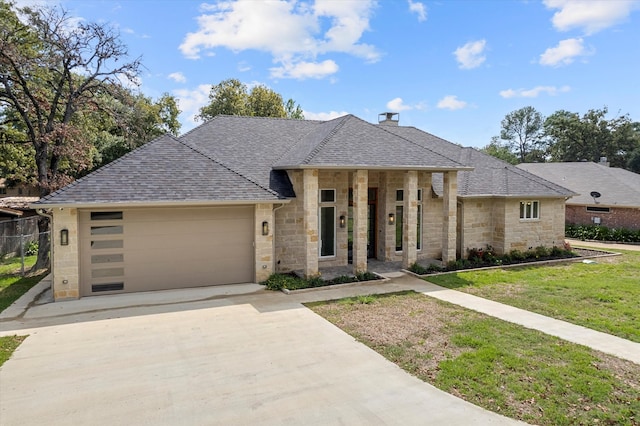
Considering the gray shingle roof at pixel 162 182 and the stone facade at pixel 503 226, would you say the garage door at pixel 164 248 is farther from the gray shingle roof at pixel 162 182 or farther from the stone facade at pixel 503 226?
the stone facade at pixel 503 226

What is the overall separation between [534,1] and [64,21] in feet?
52.4

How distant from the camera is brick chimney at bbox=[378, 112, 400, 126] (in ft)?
65.3

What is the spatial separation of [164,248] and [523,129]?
70.2 m

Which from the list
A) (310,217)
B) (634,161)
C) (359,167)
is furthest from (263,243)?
(634,161)

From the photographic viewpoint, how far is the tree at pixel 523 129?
65.1 meters

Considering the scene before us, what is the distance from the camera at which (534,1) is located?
42.0 ft

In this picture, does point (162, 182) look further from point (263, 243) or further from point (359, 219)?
point (359, 219)

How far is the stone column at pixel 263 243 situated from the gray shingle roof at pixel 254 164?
529 mm

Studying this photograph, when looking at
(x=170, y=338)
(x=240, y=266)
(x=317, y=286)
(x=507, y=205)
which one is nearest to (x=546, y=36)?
(x=507, y=205)

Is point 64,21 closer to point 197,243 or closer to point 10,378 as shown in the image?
point 197,243

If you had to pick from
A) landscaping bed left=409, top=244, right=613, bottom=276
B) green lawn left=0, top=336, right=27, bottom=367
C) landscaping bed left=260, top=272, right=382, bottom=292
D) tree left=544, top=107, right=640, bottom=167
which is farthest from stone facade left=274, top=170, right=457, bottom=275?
tree left=544, top=107, right=640, bottom=167

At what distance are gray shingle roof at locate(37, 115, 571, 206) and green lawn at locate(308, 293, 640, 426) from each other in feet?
15.1

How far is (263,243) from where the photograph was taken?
11.2m

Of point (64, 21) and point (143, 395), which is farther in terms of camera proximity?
point (64, 21)
